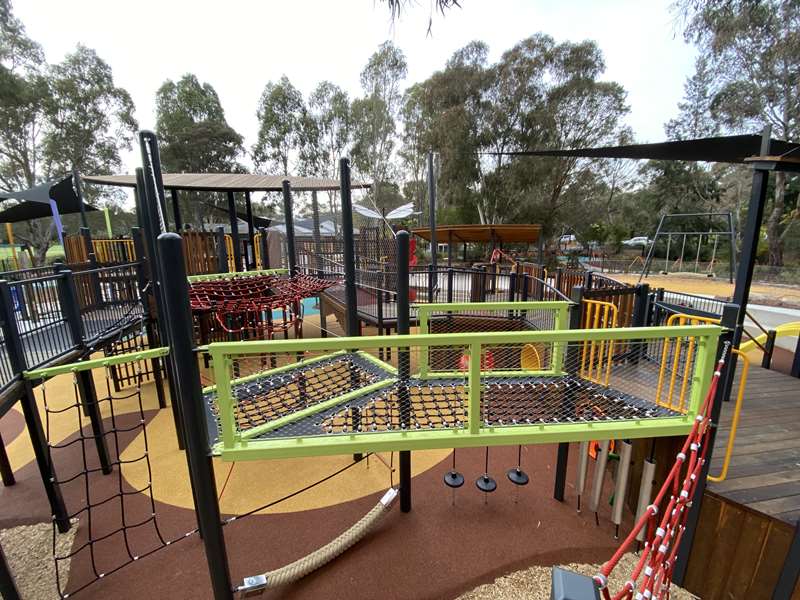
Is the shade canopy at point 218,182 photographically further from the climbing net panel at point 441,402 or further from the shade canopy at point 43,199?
the climbing net panel at point 441,402

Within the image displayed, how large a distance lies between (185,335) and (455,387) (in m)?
2.53

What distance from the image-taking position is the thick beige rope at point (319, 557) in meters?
3.13

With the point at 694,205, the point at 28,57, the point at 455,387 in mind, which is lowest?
the point at 455,387

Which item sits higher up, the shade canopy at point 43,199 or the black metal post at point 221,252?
the shade canopy at point 43,199

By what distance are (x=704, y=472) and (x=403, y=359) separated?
2790 mm

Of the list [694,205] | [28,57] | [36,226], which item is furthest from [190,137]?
[694,205]

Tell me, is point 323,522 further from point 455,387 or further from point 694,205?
point 694,205

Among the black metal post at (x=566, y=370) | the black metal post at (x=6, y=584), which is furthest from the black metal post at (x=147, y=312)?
the black metal post at (x=566, y=370)

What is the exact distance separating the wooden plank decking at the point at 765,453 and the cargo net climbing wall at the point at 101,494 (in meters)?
5.52

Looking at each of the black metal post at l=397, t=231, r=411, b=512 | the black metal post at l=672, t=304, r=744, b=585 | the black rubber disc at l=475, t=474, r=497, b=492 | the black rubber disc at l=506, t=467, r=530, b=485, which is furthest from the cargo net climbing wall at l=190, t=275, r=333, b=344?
the black metal post at l=672, t=304, r=744, b=585

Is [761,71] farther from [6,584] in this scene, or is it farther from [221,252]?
[6,584]

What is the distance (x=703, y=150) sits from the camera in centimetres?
561

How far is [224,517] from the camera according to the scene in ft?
14.0

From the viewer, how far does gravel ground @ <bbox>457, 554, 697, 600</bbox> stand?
129 inches
